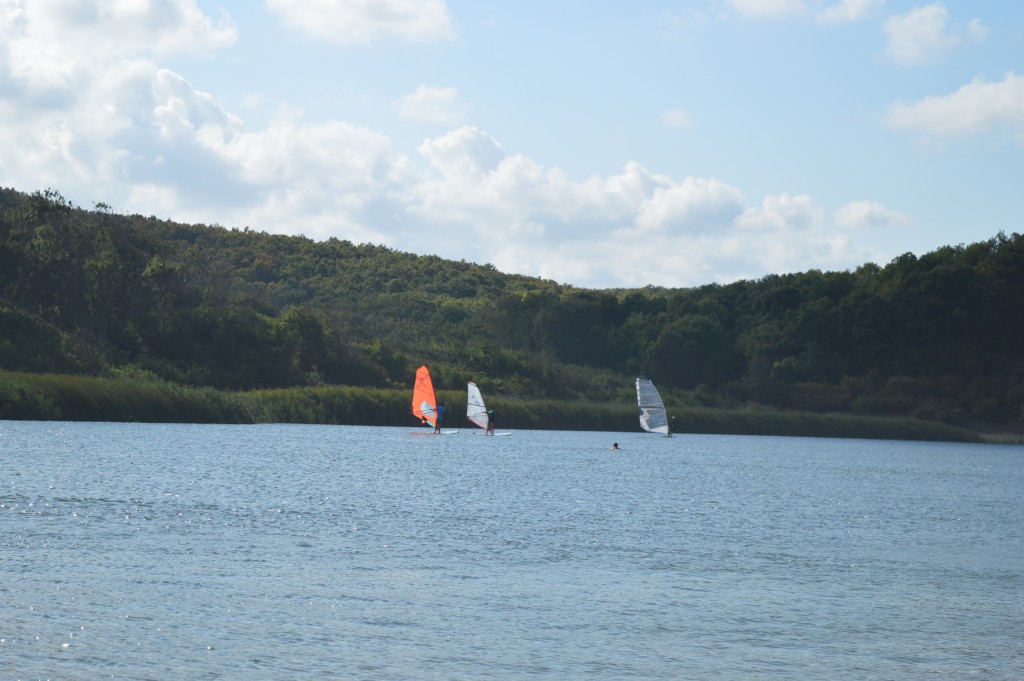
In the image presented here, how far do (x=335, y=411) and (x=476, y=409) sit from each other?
904cm

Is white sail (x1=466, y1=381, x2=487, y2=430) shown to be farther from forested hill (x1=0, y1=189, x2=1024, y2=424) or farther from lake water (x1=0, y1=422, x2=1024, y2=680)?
lake water (x1=0, y1=422, x2=1024, y2=680)

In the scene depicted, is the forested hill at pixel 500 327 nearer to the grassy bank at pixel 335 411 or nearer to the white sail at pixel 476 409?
the grassy bank at pixel 335 411

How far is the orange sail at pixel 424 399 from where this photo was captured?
6662 cm

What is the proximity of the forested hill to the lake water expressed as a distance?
31.8m

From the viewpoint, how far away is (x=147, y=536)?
70.6ft

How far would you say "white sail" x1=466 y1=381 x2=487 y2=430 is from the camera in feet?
233

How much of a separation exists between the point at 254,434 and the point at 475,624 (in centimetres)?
4027

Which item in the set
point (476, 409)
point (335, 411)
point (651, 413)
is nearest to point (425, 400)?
point (335, 411)

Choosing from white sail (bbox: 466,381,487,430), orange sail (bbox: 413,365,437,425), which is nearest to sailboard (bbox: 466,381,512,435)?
white sail (bbox: 466,381,487,430)

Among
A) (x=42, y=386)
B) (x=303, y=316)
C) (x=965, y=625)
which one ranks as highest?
(x=303, y=316)

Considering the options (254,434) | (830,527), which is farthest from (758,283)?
(830,527)

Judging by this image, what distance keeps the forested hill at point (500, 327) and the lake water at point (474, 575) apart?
31.8m

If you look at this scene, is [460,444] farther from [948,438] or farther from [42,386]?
[948,438]

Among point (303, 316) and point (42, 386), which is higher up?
point (303, 316)
